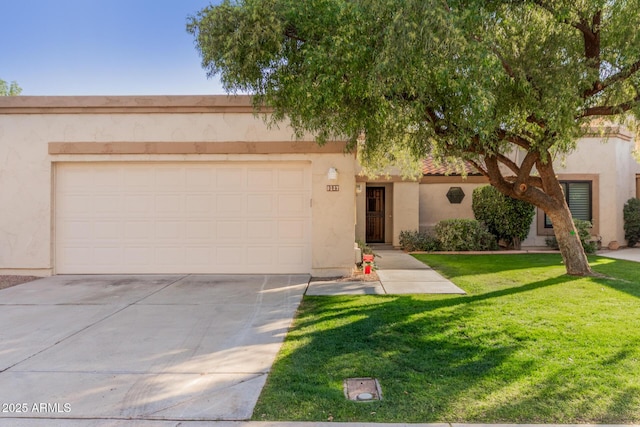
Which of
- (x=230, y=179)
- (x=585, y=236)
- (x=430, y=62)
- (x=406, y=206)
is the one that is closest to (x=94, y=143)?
(x=230, y=179)

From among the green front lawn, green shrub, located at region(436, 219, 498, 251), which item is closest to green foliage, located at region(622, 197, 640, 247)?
green shrub, located at region(436, 219, 498, 251)

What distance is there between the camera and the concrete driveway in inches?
131

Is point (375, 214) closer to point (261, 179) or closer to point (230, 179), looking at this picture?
point (261, 179)

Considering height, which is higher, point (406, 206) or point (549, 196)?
point (549, 196)

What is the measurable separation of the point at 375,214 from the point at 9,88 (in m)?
26.8

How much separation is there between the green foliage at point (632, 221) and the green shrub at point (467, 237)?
5.47 m

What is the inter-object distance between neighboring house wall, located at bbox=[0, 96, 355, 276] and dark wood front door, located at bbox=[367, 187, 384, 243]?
749 cm

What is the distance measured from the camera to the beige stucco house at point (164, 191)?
9.12 meters

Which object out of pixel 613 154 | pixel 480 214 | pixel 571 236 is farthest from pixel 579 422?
pixel 613 154

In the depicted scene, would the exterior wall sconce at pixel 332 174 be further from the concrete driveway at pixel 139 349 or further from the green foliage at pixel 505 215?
the green foliage at pixel 505 215

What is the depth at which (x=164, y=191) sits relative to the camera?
9.47m

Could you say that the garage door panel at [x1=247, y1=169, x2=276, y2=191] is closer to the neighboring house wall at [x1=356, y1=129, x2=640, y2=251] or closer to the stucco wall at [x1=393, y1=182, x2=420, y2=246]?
the neighboring house wall at [x1=356, y1=129, x2=640, y2=251]

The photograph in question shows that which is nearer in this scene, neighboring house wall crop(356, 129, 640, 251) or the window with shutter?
neighboring house wall crop(356, 129, 640, 251)

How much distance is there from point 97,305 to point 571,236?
387 inches
